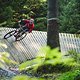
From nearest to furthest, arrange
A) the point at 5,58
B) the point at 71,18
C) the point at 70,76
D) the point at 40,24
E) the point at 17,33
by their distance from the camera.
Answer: the point at 5,58 < the point at 70,76 < the point at 17,33 < the point at 71,18 < the point at 40,24

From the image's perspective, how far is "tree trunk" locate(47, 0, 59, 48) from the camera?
32.3 feet

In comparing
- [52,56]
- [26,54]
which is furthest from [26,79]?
[26,54]

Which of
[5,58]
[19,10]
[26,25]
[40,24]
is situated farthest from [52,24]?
[40,24]

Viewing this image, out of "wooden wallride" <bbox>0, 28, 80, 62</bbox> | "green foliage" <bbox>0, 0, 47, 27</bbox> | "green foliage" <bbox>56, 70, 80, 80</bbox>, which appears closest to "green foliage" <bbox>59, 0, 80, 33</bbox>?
"green foliage" <bbox>0, 0, 47, 27</bbox>

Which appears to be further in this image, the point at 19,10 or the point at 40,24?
the point at 40,24

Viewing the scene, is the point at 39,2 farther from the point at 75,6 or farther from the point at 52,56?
the point at 52,56

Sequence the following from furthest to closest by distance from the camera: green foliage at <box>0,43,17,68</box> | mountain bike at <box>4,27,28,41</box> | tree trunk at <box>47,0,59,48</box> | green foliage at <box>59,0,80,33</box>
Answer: green foliage at <box>59,0,80,33</box>, mountain bike at <box>4,27,28,41</box>, tree trunk at <box>47,0,59,48</box>, green foliage at <box>0,43,17,68</box>

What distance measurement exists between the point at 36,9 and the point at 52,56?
22.1m

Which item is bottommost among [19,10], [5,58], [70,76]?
[19,10]

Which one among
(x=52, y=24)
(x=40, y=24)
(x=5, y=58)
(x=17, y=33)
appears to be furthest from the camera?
(x=40, y=24)

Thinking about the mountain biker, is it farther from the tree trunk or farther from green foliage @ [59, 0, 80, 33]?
green foliage @ [59, 0, 80, 33]

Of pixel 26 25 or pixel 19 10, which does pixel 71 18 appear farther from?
pixel 26 25

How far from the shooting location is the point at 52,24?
10.0 metres

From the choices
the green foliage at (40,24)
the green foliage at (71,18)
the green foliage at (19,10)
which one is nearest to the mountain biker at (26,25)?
the green foliage at (19,10)
